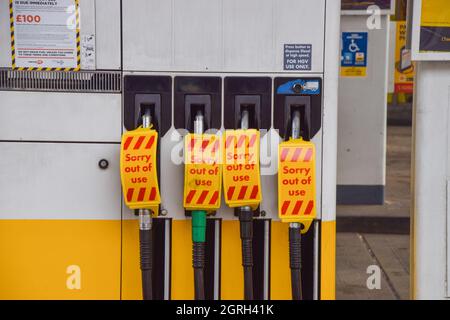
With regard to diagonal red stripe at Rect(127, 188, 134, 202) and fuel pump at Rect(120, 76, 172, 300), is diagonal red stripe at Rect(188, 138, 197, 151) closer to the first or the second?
fuel pump at Rect(120, 76, 172, 300)

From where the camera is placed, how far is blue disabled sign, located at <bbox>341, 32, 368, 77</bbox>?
9930mm

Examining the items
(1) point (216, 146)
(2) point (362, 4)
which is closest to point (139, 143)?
(1) point (216, 146)

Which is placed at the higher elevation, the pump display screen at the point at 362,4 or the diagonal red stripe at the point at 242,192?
the pump display screen at the point at 362,4

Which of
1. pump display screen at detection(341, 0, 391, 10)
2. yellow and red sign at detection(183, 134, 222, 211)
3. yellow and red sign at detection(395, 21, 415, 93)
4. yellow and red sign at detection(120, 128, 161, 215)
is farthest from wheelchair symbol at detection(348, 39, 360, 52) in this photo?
yellow and red sign at detection(120, 128, 161, 215)

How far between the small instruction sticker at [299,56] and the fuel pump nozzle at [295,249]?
0.71 feet

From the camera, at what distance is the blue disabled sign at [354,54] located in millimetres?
9930

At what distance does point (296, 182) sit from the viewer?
3672 mm

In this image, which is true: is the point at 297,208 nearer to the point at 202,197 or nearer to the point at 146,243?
the point at 202,197

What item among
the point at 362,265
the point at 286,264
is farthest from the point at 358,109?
the point at 286,264

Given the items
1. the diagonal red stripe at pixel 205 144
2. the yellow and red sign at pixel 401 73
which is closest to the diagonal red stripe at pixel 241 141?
the diagonal red stripe at pixel 205 144

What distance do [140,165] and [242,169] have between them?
0.46m

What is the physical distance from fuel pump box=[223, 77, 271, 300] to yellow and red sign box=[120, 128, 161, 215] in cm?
32

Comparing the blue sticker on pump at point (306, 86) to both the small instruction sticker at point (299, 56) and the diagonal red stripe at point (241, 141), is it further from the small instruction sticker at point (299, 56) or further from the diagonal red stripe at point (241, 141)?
the diagonal red stripe at point (241, 141)

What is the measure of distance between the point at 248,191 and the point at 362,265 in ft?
15.5
